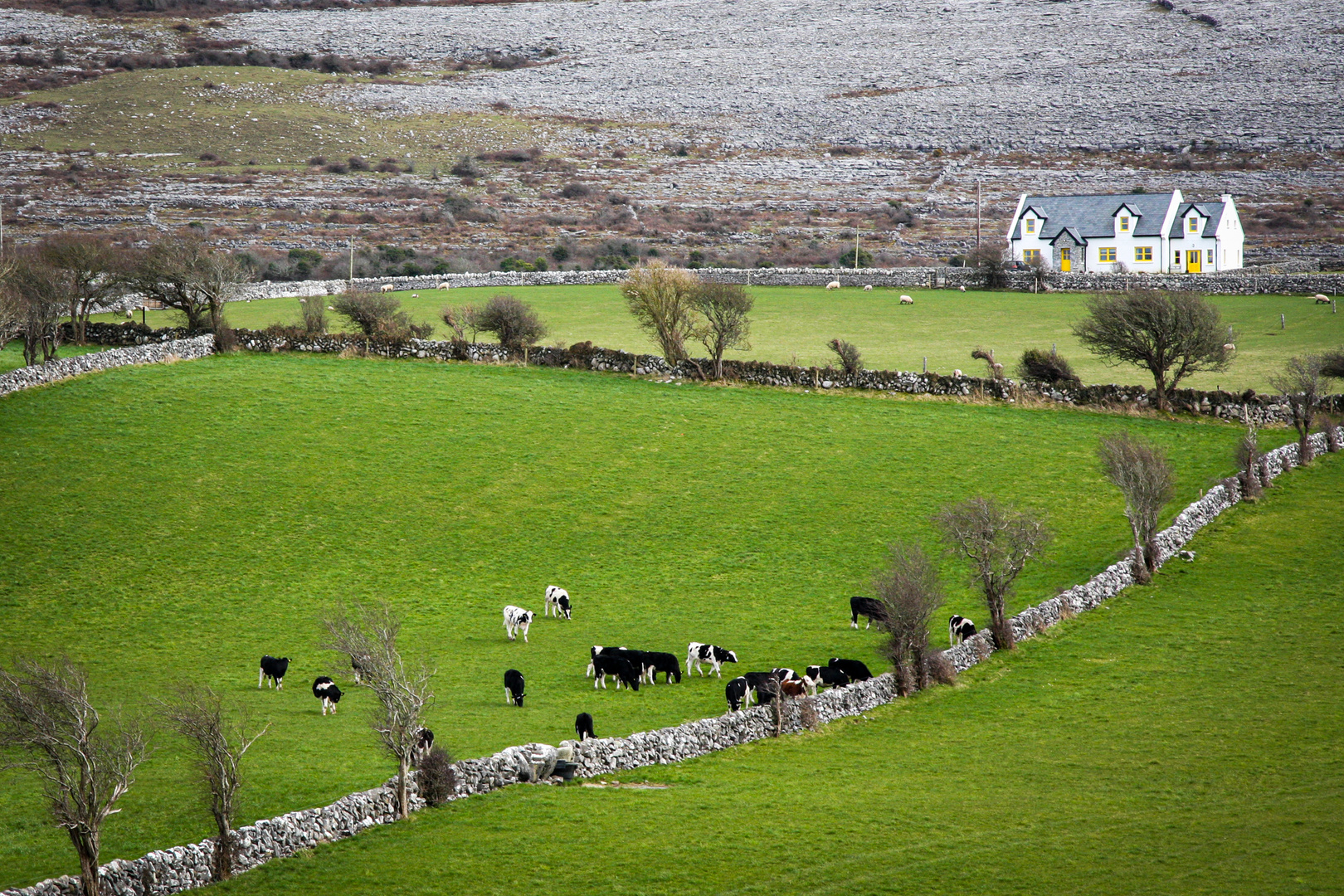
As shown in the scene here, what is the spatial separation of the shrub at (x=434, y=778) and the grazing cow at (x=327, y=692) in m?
5.48

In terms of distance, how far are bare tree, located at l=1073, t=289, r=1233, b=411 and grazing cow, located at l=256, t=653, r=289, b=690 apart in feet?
119

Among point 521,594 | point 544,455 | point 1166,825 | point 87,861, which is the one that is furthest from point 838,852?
point 544,455

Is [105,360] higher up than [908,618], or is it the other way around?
[105,360]

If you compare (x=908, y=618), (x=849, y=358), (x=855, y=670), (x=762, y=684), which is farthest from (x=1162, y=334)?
(x=762, y=684)

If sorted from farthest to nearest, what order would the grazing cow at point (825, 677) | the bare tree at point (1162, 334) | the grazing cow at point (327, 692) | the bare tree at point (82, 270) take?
1. the bare tree at point (82, 270)
2. the bare tree at point (1162, 334)
3. the grazing cow at point (825, 677)
4. the grazing cow at point (327, 692)

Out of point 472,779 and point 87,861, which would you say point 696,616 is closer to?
point 472,779

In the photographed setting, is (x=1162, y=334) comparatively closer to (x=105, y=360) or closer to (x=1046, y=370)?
(x=1046, y=370)

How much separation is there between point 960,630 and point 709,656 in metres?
6.81

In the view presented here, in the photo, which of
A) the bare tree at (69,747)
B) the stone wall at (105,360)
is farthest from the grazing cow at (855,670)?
the stone wall at (105,360)

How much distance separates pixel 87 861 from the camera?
53.8 ft

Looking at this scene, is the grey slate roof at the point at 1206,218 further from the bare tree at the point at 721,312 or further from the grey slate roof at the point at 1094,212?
the bare tree at the point at 721,312

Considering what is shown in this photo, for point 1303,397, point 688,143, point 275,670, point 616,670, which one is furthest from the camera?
point 688,143

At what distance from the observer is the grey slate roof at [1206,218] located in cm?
9394

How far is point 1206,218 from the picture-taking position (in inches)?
3725
